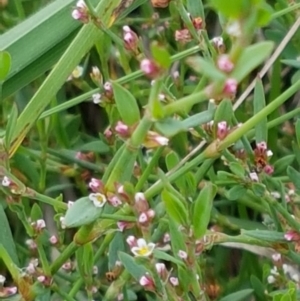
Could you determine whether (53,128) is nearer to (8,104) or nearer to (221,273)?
(8,104)

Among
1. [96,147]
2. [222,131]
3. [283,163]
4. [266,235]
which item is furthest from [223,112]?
[96,147]

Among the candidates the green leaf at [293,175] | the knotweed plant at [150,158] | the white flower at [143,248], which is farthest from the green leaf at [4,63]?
the green leaf at [293,175]

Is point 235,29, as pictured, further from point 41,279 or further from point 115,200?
point 41,279

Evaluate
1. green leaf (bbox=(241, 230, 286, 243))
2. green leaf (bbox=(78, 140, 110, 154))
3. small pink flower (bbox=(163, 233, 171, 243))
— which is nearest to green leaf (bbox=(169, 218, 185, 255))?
green leaf (bbox=(241, 230, 286, 243))

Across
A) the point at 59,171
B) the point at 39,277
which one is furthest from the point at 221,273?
the point at 39,277

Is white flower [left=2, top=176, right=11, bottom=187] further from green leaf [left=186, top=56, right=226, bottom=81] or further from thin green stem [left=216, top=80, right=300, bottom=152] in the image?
green leaf [left=186, top=56, right=226, bottom=81]

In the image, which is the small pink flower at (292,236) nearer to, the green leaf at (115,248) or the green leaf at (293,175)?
the green leaf at (293,175)
